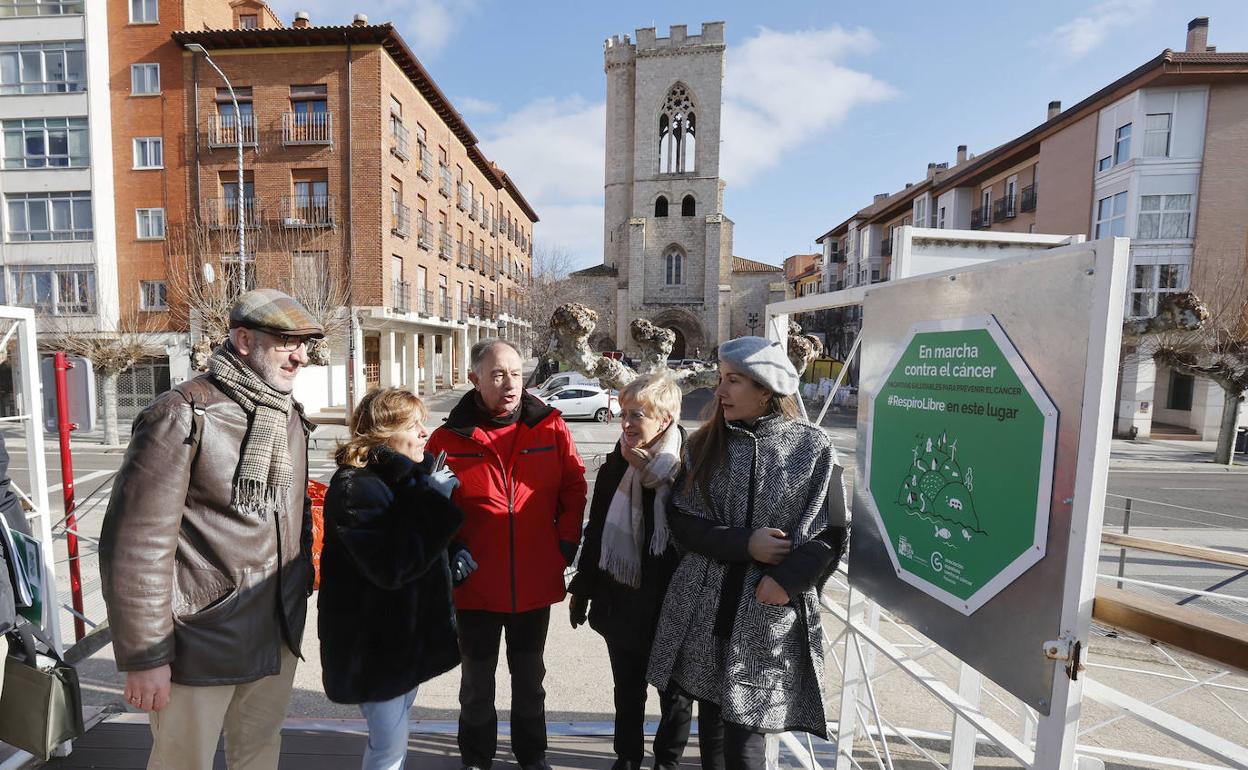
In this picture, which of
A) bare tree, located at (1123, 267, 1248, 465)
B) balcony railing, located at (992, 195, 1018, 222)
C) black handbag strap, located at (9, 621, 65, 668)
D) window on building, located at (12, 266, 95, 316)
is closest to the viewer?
black handbag strap, located at (9, 621, 65, 668)

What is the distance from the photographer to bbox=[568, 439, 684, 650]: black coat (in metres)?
2.44

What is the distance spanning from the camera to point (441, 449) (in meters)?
2.57

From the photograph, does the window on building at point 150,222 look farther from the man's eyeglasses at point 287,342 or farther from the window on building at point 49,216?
the man's eyeglasses at point 287,342

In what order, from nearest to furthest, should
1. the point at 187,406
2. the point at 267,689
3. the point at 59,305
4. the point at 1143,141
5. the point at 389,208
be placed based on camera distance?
the point at 187,406 < the point at 267,689 < the point at 59,305 < the point at 1143,141 < the point at 389,208

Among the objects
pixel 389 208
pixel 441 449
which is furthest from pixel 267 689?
pixel 389 208

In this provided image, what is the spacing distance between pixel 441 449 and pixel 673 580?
3.76 ft

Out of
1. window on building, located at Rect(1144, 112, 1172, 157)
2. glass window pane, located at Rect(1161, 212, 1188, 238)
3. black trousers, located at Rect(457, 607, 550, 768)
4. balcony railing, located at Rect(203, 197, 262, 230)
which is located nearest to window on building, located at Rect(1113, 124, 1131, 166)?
window on building, located at Rect(1144, 112, 1172, 157)

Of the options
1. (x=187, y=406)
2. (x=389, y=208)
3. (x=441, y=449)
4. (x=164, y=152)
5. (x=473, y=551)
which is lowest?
(x=473, y=551)

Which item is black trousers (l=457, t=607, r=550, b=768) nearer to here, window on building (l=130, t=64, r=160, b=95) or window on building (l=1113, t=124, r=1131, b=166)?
window on building (l=1113, t=124, r=1131, b=166)

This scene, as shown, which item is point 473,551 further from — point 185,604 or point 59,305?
point 59,305

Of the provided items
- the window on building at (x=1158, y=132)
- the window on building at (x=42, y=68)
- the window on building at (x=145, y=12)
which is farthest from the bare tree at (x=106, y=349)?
the window on building at (x=1158, y=132)

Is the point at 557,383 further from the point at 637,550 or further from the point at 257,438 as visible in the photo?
the point at 257,438

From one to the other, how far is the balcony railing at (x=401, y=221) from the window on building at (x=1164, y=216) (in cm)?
2524

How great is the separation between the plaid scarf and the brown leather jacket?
0.03 metres
